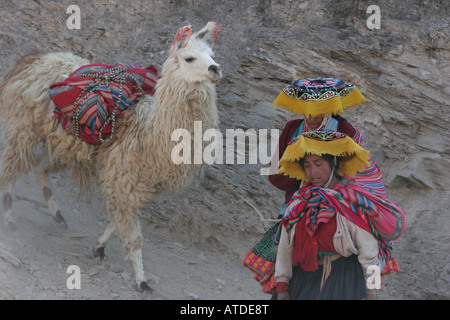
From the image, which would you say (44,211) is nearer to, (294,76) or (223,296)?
(223,296)

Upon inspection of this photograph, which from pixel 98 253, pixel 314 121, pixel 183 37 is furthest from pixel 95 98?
pixel 314 121

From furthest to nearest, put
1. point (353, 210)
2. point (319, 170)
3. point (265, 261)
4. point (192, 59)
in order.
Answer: point (192, 59), point (265, 261), point (319, 170), point (353, 210)

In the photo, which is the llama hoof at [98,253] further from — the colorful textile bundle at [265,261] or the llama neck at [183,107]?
the colorful textile bundle at [265,261]

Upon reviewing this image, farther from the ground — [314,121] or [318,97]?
[318,97]

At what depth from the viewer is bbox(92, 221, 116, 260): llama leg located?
5.12 m

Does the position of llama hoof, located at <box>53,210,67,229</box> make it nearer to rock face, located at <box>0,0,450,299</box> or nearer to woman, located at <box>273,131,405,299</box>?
rock face, located at <box>0,0,450,299</box>

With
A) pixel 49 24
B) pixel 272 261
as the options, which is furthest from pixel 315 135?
pixel 49 24

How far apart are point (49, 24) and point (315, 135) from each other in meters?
5.41

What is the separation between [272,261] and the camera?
3539mm

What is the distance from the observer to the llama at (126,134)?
460 cm

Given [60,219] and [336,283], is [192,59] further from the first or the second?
[60,219]

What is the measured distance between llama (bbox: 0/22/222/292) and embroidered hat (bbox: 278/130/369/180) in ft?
4.47

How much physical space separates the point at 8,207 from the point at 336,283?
352cm

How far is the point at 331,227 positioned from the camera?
10.0 ft
